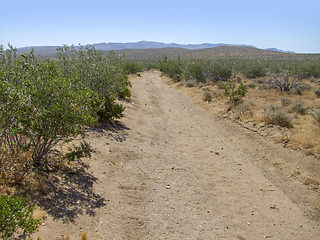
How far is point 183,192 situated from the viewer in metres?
5.82

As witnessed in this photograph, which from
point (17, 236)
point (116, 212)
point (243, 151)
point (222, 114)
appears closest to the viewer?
point (17, 236)

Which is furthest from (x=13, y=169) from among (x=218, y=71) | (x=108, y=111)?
(x=218, y=71)

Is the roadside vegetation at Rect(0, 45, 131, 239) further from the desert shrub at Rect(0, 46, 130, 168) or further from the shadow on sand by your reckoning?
the shadow on sand

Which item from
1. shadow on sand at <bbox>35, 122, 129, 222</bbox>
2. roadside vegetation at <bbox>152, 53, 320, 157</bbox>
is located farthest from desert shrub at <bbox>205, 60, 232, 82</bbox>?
shadow on sand at <bbox>35, 122, 129, 222</bbox>

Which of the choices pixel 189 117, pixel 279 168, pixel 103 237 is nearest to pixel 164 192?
pixel 103 237

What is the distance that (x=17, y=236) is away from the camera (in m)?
3.19

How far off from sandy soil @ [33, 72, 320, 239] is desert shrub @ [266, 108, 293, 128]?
1036mm

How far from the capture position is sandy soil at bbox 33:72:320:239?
431cm

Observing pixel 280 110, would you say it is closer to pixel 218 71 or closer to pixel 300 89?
pixel 300 89

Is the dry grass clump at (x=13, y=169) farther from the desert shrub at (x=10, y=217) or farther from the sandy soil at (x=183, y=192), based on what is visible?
the desert shrub at (x=10, y=217)

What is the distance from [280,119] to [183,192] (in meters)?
6.54

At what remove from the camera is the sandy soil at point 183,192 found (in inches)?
170

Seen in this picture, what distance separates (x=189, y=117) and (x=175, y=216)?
963cm

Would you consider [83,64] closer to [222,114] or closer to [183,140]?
[183,140]
